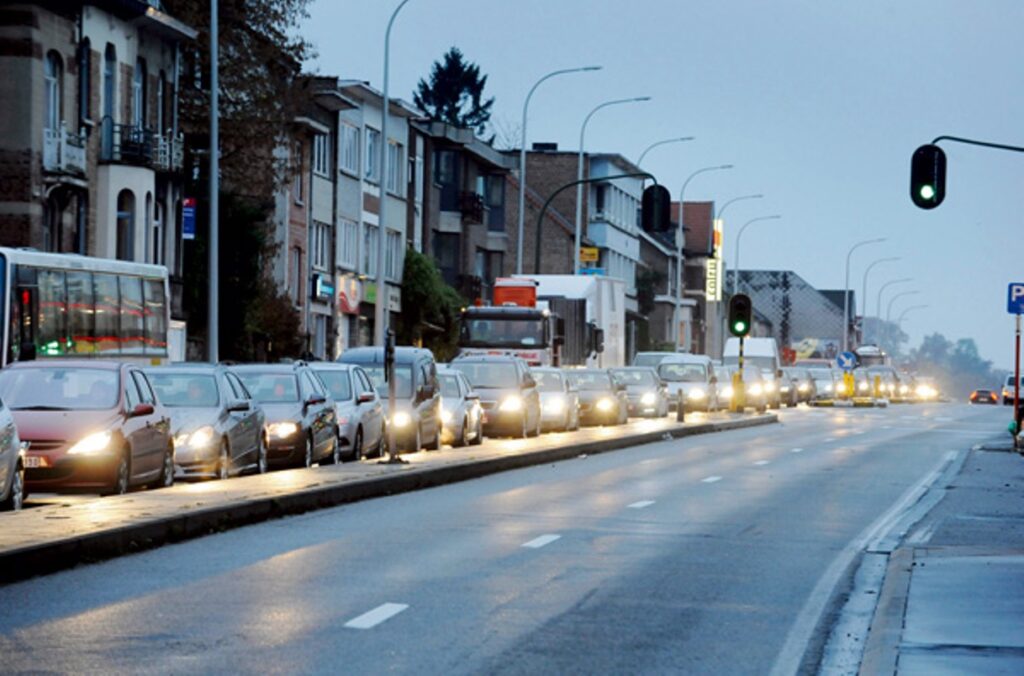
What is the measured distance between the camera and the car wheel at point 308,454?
28562 mm

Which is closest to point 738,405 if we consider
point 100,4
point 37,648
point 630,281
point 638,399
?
point 638,399

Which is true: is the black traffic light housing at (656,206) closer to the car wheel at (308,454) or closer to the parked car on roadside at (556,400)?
the parked car on roadside at (556,400)

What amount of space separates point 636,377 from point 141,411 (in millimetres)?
38733

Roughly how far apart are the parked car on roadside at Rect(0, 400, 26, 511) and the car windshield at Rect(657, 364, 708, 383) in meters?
49.1

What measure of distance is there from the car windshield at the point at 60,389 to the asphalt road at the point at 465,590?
3.01 meters

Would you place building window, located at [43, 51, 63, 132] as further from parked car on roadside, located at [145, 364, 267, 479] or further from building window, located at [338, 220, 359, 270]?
building window, located at [338, 220, 359, 270]

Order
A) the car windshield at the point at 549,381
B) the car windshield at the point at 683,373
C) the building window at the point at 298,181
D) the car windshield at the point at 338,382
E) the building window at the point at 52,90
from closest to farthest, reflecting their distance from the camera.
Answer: the car windshield at the point at 338,382 → the building window at the point at 52,90 → the car windshield at the point at 549,381 → the building window at the point at 298,181 → the car windshield at the point at 683,373

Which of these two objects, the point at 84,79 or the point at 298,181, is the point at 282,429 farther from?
the point at 298,181

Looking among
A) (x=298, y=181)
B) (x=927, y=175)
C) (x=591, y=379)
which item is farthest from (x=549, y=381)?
(x=927, y=175)

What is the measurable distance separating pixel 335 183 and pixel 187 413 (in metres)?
40.9

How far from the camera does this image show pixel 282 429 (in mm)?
28422

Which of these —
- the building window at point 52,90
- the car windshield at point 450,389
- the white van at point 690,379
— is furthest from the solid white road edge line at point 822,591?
the white van at point 690,379

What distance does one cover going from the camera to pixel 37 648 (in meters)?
10.7

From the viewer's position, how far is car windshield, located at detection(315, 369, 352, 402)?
104 ft
